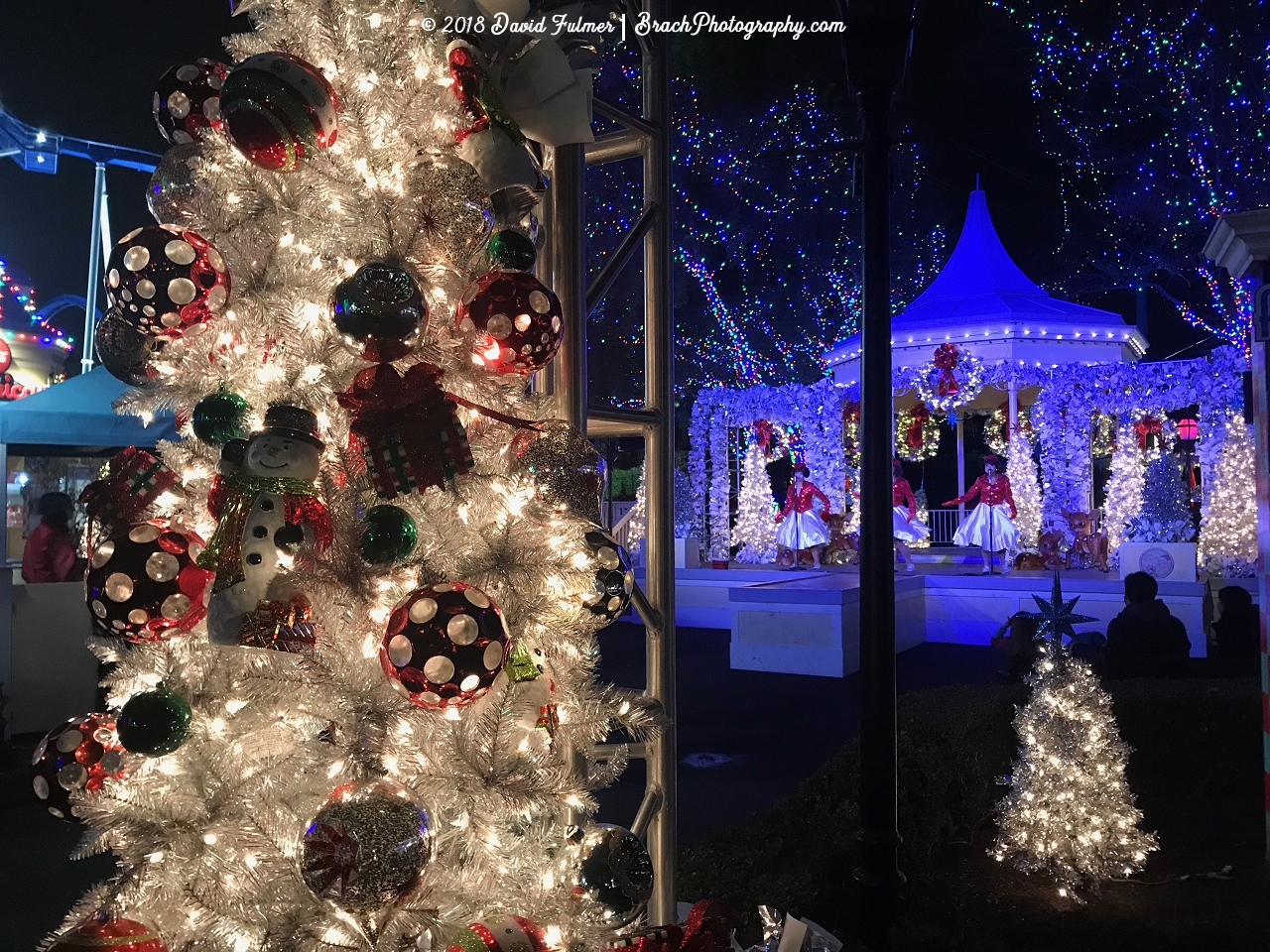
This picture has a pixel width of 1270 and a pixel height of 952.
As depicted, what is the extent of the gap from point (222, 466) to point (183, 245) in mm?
491

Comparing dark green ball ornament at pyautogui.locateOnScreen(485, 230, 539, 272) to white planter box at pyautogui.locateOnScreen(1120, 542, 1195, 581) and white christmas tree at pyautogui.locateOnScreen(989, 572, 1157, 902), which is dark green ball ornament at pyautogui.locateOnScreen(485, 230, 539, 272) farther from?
white planter box at pyautogui.locateOnScreen(1120, 542, 1195, 581)

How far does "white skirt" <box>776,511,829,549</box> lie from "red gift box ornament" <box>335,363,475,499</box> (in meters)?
12.8

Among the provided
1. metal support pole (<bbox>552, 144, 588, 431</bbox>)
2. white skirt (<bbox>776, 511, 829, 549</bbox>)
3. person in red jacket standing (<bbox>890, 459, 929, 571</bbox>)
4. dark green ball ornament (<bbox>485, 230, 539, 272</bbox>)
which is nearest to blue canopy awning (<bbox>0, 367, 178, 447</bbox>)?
metal support pole (<bbox>552, 144, 588, 431</bbox>)

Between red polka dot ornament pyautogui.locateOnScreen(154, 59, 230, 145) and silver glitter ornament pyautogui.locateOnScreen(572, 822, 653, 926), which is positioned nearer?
silver glitter ornament pyautogui.locateOnScreen(572, 822, 653, 926)

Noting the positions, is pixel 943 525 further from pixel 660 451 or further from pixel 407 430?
pixel 407 430

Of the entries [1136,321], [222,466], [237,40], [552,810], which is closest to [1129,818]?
[552,810]

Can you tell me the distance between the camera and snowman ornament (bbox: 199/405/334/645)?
153cm

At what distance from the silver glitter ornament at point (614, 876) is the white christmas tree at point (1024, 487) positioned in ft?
42.1

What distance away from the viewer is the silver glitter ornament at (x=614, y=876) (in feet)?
5.80

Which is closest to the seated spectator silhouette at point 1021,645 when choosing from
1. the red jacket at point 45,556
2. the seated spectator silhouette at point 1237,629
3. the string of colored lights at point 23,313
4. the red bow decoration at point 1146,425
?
the seated spectator silhouette at point 1237,629

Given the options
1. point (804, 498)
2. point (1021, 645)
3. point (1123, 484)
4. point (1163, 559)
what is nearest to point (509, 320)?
point (1021, 645)

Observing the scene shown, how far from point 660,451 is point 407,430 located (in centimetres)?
125

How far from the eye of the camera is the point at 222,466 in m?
1.61

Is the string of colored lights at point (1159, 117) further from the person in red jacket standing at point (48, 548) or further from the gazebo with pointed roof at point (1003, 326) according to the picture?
the person in red jacket standing at point (48, 548)
